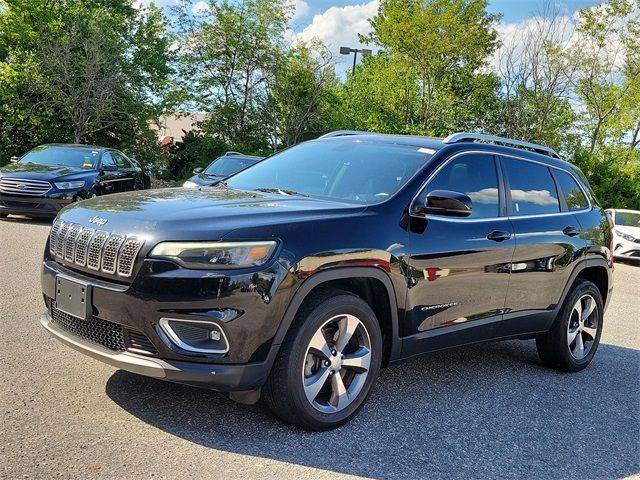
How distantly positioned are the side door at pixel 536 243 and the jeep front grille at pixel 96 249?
106 inches

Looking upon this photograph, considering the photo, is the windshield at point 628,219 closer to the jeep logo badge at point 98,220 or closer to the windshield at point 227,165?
the windshield at point 227,165

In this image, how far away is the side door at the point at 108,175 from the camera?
12836mm

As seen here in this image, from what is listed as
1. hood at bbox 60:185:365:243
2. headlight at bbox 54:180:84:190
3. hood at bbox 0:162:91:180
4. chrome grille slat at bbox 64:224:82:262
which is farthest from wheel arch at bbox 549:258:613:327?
hood at bbox 0:162:91:180

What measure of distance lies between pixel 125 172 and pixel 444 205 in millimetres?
11402

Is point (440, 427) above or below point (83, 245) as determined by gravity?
below

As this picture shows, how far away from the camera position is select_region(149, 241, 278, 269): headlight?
3.12 meters

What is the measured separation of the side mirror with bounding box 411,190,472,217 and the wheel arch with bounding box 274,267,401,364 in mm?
524

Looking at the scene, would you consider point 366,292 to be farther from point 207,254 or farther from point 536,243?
point 536,243

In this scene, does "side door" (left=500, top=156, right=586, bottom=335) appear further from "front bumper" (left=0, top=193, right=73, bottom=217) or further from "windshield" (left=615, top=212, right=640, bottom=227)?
"windshield" (left=615, top=212, right=640, bottom=227)

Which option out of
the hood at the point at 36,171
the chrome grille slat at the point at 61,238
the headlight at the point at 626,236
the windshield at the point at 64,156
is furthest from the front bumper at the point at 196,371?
the headlight at the point at 626,236

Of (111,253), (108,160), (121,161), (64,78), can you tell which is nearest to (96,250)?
(111,253)

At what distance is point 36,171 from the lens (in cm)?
1184

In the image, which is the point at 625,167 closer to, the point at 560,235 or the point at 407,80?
the point at 407,80

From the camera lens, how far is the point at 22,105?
78.6 feet
